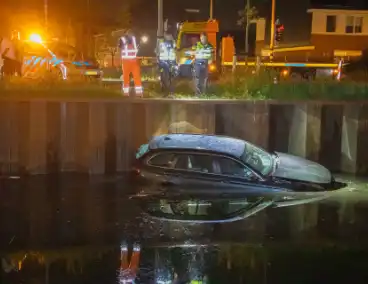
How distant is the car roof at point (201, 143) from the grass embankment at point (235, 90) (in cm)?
347

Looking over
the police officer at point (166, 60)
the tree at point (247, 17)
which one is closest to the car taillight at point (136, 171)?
the police officer at point (166, 60)

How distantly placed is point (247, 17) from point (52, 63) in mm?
23977

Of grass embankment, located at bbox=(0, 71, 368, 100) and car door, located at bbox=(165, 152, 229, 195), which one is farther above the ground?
grass embankment, located at bbox=(0, 71, 368, 100)

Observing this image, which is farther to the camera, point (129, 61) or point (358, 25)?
point (358, 25)

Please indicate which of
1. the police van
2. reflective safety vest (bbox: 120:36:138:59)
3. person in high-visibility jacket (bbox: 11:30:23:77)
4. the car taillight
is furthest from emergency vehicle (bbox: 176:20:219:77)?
the car taillight

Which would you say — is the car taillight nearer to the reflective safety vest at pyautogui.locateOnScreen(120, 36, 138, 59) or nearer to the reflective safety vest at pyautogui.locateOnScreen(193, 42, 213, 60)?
the reflective safety vest at pyautogui.locateOnScreen(120, 36, 138, 59)

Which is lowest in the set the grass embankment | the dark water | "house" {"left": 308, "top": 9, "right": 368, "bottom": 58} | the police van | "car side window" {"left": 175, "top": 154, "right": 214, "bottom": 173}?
the dark water

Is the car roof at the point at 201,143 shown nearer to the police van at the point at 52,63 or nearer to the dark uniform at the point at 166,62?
the dark uniform at the point at 166,62

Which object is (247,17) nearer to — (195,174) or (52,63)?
(52,63)

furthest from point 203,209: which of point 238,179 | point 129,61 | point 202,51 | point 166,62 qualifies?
point 166,62

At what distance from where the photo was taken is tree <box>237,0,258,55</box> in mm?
38688

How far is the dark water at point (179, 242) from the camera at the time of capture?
6227mm

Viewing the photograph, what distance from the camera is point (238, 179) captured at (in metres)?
9.12

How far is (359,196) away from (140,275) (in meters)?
5.24
